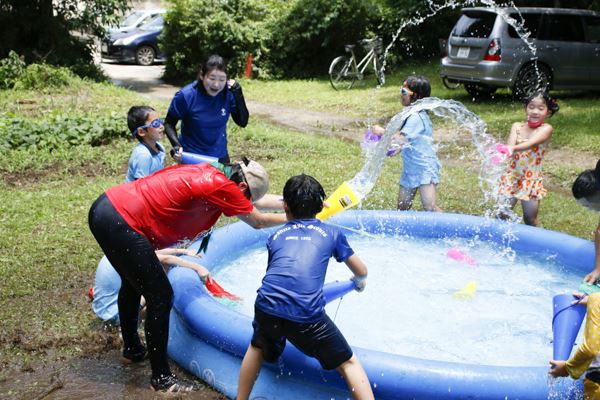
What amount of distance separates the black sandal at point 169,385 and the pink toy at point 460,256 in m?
2.92

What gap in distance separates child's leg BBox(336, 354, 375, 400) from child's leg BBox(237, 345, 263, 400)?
43 centimetres

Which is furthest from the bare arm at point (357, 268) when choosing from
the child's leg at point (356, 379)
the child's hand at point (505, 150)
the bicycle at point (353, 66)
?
the bicycle at point (353, 66)

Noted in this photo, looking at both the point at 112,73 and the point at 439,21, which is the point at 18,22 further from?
the point at 439,21

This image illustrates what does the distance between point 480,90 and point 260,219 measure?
12065 mm

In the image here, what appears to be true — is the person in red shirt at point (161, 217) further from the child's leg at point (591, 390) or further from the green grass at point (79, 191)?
the child's leg at point (591, 390)

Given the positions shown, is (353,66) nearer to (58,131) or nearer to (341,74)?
(341,74)

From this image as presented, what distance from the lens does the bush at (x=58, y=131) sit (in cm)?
998

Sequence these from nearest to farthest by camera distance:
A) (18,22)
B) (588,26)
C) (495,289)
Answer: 1. (495,289)
2. (588,26)
3. (18,22)

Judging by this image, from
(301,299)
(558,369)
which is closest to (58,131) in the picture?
(301,299)

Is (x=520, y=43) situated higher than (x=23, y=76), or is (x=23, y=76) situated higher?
(x=520, y=43)

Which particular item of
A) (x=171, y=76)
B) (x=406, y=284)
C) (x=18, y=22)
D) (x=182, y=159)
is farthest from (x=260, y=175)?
(x=171, y=76)

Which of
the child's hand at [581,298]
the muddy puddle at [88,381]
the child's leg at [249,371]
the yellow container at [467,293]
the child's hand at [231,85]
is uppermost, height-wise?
the child's hand at [231,85]

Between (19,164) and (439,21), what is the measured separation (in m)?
13.4

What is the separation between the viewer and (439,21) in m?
19.5
